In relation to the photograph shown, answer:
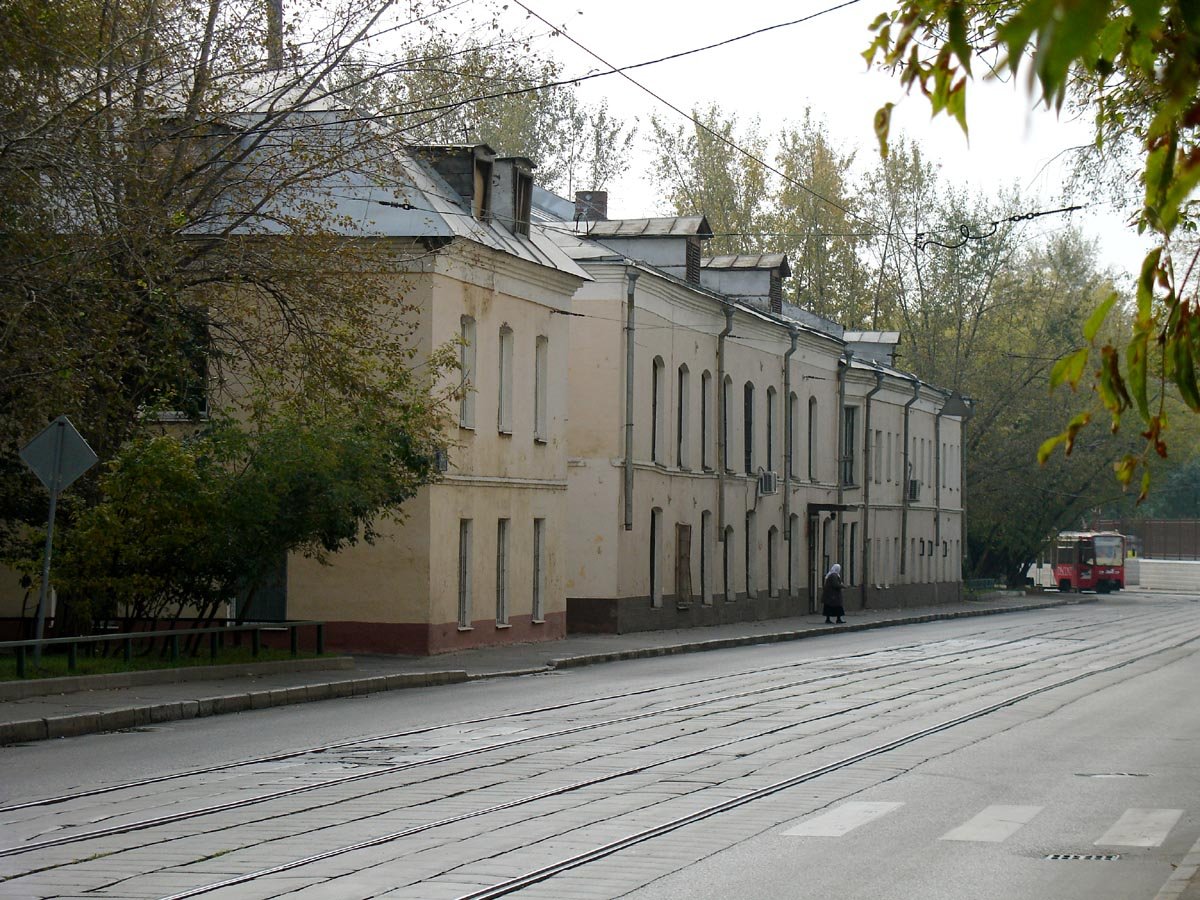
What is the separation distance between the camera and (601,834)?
975 cm

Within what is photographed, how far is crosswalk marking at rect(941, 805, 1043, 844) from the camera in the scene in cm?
986

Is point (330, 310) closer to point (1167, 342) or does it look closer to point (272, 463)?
point (272, 463)

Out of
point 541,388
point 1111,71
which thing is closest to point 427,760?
point 1111,71

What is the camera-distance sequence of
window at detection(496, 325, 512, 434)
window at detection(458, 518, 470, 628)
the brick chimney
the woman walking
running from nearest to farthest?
1. window at detection(458, 518, 470, 628)
2. window at detection(496, 325, 512, 434)
3. the woman walking
4. the brick chimney

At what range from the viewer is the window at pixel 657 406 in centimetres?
3899

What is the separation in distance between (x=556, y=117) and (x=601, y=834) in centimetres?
5511

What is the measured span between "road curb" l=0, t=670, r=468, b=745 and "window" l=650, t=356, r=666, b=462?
627 inches

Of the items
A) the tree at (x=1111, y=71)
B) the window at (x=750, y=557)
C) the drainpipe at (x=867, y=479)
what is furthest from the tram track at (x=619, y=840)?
the drainpipe at (x=867, y=479)

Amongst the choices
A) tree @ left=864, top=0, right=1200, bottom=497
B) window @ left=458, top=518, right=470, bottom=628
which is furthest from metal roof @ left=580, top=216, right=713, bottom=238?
tree @ left=864, top=0, right=1200, bottom=497

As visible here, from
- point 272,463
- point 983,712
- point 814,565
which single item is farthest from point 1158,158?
point 814,565

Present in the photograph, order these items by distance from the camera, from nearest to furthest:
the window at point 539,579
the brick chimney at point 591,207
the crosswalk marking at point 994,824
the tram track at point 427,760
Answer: the tram track at point 427,760
the crosswalk marking at point 994,824
the window at point 539,579
the brick chimney at point 591,207

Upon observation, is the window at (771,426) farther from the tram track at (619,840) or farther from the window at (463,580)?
the tram track at (619,840)

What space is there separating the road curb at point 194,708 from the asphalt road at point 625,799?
0.38m

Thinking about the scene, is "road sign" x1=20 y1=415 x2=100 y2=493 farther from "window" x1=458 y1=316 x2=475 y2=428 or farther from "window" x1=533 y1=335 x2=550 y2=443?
"window" x1=533 y1=335 x2=550 y2=443
